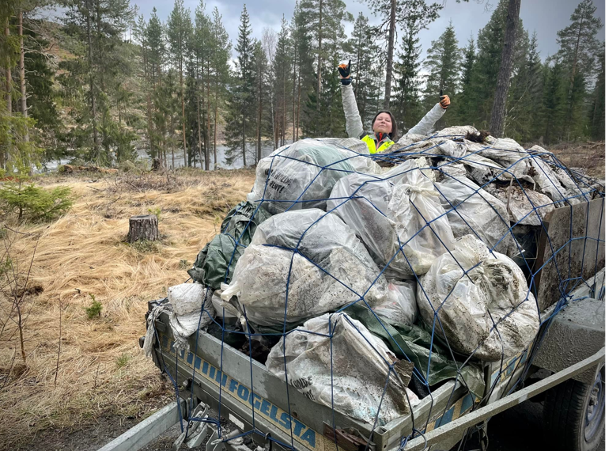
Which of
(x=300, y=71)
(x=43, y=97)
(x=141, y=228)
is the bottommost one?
(x=141, y=228)

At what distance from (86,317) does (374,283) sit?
11.9 ft

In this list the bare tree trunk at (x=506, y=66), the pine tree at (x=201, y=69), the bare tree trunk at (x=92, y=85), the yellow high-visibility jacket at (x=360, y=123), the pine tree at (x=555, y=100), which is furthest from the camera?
the pine tree at (x=555, y=100)

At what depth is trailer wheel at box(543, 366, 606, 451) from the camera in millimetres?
2152

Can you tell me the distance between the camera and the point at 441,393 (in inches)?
57.3

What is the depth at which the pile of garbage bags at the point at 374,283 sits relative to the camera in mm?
1396

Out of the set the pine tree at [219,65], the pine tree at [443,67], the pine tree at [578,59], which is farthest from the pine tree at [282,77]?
the pine tree at [578,59]

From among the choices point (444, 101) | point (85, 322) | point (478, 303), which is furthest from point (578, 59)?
point (85, 322)

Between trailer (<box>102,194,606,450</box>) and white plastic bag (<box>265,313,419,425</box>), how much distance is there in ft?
0.17

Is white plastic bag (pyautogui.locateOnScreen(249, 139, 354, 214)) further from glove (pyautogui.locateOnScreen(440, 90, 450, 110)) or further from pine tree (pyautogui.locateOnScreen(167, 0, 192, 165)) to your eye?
pine tree (pyautogui.locateOnScreen(167, 0, 192, 165))

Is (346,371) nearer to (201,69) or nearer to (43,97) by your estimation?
(43,97)

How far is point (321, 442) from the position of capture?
1389 millimetres

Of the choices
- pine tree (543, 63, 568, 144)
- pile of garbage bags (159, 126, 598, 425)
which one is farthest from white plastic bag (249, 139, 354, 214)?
pine tree (543, 63, 568, 144)

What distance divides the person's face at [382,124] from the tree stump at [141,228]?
4042 millimetres

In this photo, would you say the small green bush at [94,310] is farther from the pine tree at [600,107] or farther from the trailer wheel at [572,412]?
the pine tree at [600,107]
